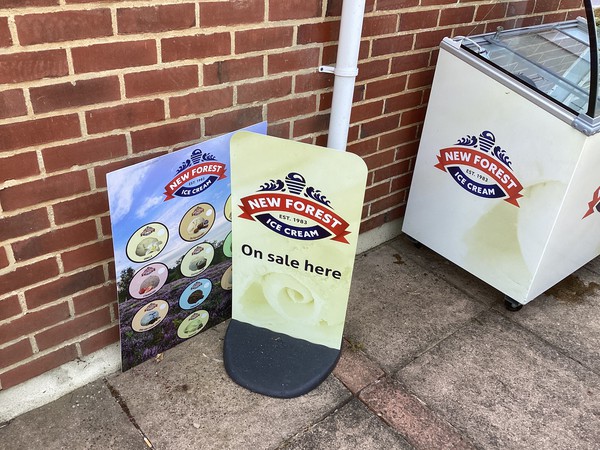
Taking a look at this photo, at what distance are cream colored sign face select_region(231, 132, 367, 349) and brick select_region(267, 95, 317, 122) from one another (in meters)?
0.34

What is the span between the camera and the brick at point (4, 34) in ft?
4.76

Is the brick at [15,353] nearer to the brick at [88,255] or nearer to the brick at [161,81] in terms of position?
the brick at [88,255]

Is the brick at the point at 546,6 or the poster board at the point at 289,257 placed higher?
the brick at the point at 546,6

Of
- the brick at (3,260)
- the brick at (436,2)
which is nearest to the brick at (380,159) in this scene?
the brick at (436,2)

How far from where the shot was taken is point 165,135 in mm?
1922

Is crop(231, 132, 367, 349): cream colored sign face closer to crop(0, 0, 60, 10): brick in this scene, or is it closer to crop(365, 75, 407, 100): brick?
crop(0, 0, 60, 10): brick

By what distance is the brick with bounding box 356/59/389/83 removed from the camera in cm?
239

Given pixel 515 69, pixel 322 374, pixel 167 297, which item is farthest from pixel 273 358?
pixel 515 69

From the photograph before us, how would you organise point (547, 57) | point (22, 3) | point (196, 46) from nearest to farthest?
point (22, 3), point (196, 46), point (547, 57)

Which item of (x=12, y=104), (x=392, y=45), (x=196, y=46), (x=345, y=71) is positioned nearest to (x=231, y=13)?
(x=196, y=46)

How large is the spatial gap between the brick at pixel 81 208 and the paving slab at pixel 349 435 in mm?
1046

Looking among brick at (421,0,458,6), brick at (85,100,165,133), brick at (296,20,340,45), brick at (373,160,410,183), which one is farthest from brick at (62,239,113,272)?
brick at (421,0,458,6)

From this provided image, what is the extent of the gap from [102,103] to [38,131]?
21cm

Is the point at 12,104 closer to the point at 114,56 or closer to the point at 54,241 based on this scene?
the point at 114,56
